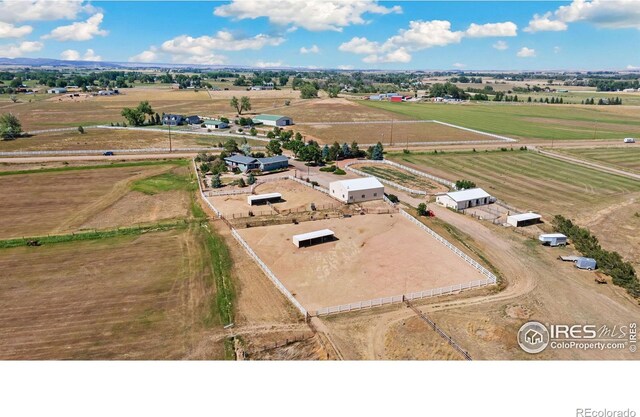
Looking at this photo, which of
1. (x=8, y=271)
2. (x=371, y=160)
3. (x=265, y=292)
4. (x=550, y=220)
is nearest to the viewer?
(x=265, y=292)

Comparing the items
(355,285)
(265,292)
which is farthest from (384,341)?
(265,292)

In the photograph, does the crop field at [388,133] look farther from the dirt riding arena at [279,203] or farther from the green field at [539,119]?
the dirt riding arena at [279,203]

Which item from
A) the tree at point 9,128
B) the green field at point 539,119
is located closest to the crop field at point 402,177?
the green field at point 539,119

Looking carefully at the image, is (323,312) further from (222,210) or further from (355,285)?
(222,210)

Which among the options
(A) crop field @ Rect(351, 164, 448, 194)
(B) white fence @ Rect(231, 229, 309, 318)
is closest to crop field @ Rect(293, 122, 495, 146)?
(A) crop field @ Rect(351, 164, 448, 194)

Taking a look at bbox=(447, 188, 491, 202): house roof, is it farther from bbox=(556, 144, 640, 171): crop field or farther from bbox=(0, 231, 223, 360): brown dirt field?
bbox=(556, 144, 640, 171): crop field

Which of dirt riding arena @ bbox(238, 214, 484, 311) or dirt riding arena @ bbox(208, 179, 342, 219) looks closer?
dirt riding arena @ bbox(238, 214, 484, 311)

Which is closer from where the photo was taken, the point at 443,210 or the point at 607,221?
the point at 607,221
